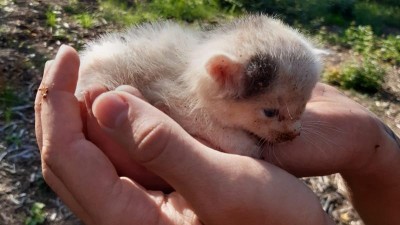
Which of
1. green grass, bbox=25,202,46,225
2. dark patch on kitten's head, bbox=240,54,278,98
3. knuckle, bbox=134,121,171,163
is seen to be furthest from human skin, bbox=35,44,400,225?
green grass, bbox=25,202,46,225

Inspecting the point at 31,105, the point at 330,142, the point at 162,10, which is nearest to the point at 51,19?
the point at 31,105

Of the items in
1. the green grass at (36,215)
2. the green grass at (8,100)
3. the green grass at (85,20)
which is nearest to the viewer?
the green grass at (36,215)

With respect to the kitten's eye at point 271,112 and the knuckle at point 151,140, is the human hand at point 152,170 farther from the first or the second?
the kitten's eye at point 271,112

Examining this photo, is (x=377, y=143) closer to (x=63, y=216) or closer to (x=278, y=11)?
(x=63, y=216)

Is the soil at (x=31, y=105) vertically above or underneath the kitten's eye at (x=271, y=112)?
underneath

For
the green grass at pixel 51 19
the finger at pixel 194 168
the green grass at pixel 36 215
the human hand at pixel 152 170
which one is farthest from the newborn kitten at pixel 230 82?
the green grass at pixel 51 19

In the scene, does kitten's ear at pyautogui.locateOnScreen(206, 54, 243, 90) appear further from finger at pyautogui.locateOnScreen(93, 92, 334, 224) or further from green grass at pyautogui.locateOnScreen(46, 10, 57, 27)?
green grass at pyautogui.locateOnScreen(46, 10, 57, 27)

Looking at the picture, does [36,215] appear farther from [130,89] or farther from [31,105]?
[130,89]

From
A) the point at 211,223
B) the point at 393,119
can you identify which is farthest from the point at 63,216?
the point at 393,119
